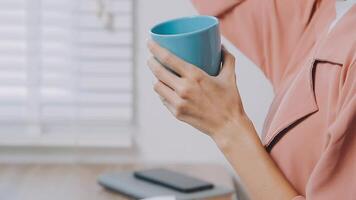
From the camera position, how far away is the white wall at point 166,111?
145 centimetres

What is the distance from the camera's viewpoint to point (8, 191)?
1259 millimetres

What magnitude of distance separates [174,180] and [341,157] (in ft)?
2.10

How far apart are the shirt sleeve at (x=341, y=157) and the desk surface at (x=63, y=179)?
62 cm

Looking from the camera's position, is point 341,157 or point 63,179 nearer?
point 341,157

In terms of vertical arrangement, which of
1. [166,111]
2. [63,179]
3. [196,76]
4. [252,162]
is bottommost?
[63,179]

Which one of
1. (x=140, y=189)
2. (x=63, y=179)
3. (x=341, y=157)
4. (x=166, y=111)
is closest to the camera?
(x=341, y=157)

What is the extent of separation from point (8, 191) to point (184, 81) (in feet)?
2.22

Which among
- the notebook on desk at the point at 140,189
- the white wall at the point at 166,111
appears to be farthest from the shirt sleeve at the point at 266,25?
the white wall at the point at 166,111

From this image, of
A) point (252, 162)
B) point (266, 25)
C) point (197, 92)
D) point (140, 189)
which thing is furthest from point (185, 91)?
point (140, 189)

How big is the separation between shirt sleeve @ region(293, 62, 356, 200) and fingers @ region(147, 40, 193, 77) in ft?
0.58

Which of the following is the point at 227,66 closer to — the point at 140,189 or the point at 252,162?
the point at 252,162

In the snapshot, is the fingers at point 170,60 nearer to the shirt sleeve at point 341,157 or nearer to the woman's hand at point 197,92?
the woman's hand at point 197,92

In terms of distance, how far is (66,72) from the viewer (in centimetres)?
149

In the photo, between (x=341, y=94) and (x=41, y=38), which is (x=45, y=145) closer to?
(x=41, y=38)
